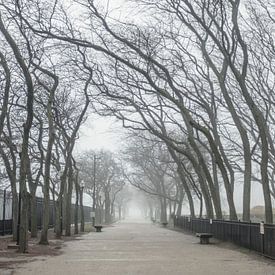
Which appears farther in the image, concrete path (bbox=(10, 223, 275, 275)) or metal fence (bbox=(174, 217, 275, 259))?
metal fence (bbox=(174, 217, 275, 259))

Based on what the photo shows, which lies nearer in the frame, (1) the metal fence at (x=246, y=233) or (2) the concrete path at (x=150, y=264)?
(2) the concrete path at (x=150, y=264)

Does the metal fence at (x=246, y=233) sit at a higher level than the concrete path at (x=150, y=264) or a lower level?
higher

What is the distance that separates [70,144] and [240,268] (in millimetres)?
19650

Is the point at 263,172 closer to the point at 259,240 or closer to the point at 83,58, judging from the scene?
the point at 259,240

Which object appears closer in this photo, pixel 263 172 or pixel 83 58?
pixel 263 172

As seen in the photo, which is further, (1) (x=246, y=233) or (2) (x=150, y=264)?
(1) (x=246, y=233)

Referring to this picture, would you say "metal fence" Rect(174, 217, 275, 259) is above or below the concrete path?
above

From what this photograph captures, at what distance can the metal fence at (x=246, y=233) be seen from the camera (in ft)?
56.9

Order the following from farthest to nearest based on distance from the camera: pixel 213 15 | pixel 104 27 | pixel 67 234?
pixel 67 234 → pixel 104 27 → pixel 213 15

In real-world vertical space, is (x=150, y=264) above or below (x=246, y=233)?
below

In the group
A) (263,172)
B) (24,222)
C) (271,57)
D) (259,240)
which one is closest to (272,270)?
(259,240)

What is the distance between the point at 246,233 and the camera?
69.5ft

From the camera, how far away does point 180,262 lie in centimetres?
1617

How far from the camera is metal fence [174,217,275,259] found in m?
17.3
